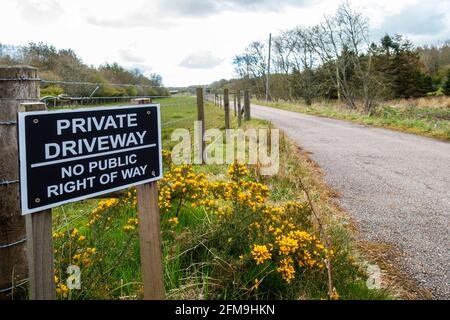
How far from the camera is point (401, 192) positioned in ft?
19.3

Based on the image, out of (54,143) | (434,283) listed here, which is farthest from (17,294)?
(434,283)

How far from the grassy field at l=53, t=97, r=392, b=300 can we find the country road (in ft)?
2.14

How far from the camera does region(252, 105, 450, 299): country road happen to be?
367 cm

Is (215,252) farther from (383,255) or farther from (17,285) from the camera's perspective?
A: (383,255)

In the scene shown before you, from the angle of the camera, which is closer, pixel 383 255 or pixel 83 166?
pixel 83 166

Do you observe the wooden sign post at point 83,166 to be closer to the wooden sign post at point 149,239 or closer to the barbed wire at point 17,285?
the wooden sign post at point 149,239

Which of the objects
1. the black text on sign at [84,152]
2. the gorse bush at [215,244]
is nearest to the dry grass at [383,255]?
the gorse bush at [215,244]

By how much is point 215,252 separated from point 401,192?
4134mm

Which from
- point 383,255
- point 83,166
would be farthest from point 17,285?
point 383,255

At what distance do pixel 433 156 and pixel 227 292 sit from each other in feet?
25.7

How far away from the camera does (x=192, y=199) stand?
147 inches

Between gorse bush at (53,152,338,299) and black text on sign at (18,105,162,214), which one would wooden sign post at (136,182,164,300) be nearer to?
black text on sign at (18,105,162,214)

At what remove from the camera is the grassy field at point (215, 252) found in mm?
2611

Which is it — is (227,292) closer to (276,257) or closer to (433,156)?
(276,257)
